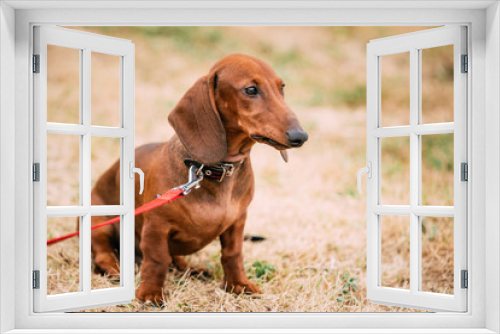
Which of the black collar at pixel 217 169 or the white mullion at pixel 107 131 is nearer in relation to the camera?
the white mullion at pixel 107 131

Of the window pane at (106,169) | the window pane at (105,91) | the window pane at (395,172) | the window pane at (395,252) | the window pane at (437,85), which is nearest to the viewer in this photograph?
the window pane at (106,169)

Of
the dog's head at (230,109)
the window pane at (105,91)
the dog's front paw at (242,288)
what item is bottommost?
the dog's front paw at (242,288)

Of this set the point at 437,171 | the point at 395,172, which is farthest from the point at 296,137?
the point at 437,171

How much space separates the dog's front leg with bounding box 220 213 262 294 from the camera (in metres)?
2.27

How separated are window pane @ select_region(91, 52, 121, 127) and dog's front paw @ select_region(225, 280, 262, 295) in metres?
2.73

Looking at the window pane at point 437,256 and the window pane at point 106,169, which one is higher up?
the window pane at point 106,169

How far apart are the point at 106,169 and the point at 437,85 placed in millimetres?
3619

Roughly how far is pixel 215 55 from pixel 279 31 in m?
1.04

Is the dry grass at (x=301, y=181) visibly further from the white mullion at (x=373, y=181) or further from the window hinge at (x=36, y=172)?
the window hinge at (x=36, y=172)

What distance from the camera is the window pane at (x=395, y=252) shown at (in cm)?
265

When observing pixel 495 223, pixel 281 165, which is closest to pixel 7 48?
pixel 495 223

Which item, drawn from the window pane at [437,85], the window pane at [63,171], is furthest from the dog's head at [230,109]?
the window pane at [437,85]

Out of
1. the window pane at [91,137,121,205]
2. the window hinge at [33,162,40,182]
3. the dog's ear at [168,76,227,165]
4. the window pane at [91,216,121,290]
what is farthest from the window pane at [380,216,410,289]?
the window hinge at [33,162,40,182]

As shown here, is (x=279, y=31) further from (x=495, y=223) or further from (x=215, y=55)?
(x=495, y=223)
